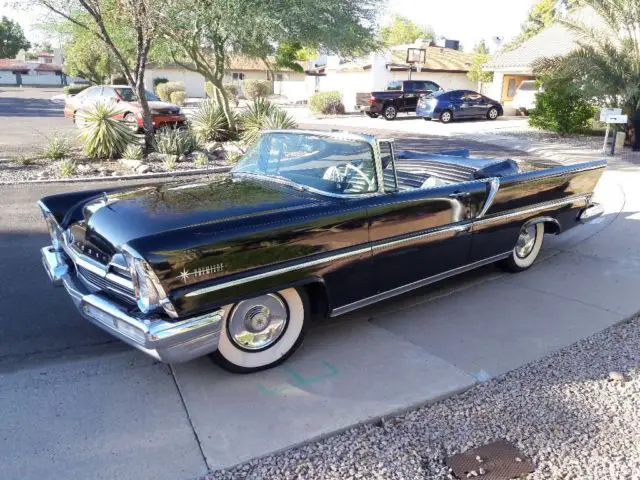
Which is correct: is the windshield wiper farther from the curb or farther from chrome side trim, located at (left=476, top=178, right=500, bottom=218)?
the curb

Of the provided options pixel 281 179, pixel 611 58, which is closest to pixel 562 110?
pixel 611 58

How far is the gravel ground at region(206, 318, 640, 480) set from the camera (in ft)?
9.10

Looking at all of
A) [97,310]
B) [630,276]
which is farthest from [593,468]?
[630,276]

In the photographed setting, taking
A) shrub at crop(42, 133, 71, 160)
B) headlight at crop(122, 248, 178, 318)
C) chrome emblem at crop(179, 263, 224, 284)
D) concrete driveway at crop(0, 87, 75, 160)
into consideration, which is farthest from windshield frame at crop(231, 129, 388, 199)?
concrete driveway at crop(0, 87, 75, 160)

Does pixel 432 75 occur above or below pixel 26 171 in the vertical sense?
above

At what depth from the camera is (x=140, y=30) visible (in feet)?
37.9

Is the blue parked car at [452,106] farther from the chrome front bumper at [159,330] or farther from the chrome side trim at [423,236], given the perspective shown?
the chrome front bumper at [159,330]

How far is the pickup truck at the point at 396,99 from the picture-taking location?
83.5 ft

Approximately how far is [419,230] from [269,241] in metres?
1.40

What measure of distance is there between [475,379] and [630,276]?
113 inches

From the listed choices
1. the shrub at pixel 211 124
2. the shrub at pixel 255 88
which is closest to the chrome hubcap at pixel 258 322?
the shrub at pixel 211 124

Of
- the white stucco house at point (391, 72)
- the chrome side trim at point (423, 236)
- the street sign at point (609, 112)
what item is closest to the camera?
the chrome side trim at point (423, 236)

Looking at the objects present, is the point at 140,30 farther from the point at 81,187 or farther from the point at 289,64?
the point at 289,64

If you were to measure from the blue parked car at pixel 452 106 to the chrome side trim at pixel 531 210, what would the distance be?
18585mm
